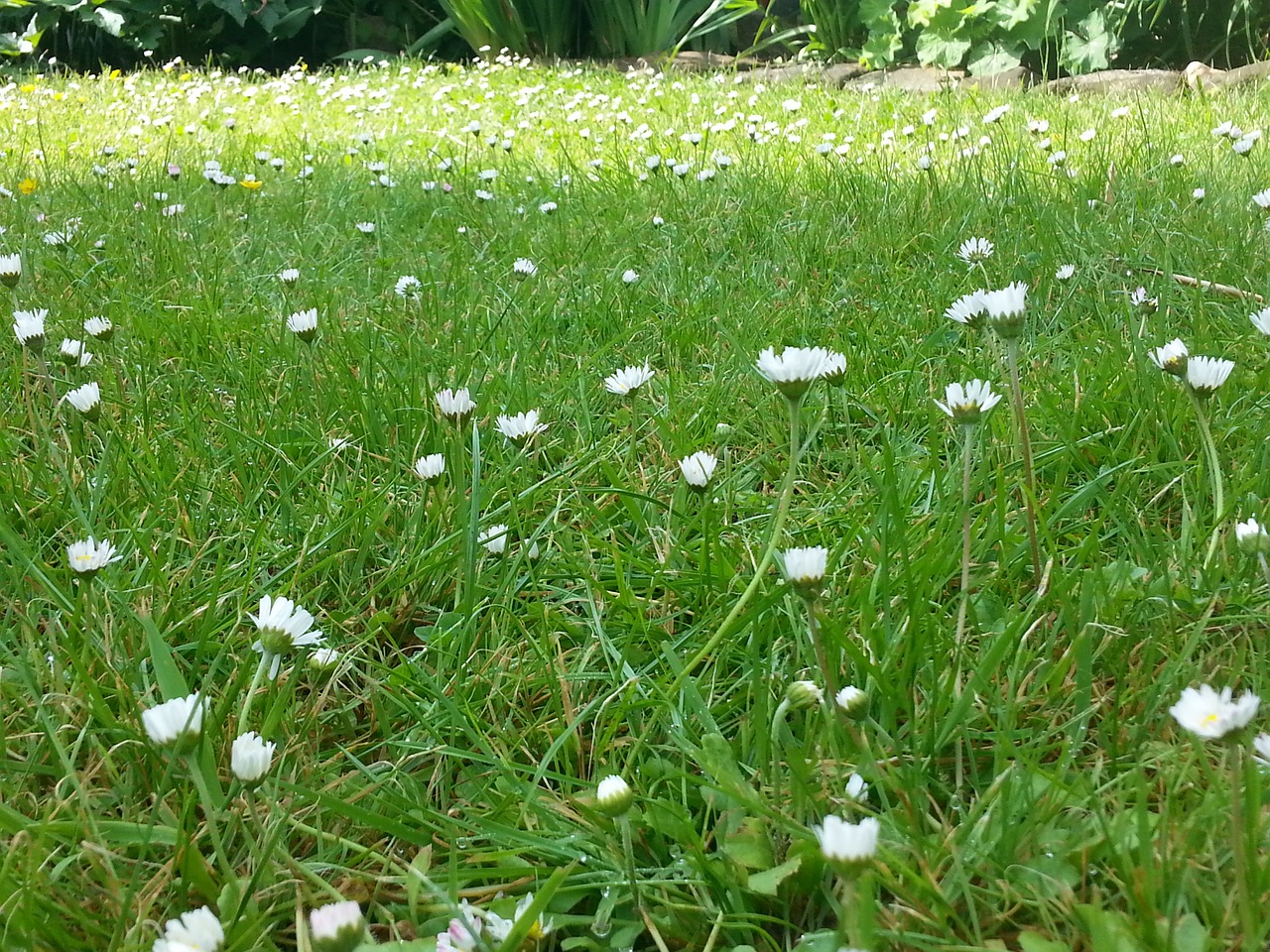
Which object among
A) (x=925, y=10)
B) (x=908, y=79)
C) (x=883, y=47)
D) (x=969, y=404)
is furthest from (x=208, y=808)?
(x=883, y=47)

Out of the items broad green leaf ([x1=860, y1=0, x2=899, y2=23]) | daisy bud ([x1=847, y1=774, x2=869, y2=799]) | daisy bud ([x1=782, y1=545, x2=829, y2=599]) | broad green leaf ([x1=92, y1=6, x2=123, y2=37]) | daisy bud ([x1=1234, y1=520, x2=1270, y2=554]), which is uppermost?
broad green leaf ([x1=92, y1=6, x2=123, y2=37])

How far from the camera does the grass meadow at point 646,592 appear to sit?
79 cm

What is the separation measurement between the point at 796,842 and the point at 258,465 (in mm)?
1056

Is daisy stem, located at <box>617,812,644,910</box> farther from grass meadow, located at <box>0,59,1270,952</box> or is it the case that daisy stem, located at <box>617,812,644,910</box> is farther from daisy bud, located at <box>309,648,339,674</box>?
daisy bud, located at <box>309,648,339,674</box>

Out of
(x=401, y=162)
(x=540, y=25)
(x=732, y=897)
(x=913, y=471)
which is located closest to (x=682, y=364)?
(x=913, y=471)

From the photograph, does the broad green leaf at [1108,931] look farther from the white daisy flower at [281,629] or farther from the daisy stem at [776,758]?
the white daisy flower at [281,629]

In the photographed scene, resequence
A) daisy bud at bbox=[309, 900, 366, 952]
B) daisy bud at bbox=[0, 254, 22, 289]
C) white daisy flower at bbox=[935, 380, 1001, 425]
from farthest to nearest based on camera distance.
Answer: daisy bud at bbox=[0, 254, 22, 289], white daisy flower at bbox=[935, 380, 1001, 425], daisy bud at bbox=[309, 900, 366, 952]

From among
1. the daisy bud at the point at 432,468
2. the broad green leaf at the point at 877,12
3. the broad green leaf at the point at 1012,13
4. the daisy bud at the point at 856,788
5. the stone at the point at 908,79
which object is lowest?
the daisy bud at the point at 856,788

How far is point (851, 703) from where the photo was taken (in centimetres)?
86

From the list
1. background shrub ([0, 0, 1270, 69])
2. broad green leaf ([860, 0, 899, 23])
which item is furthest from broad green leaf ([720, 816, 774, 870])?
broad green leaf ([860, 0, 899, 23])

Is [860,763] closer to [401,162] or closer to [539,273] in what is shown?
[539,273]

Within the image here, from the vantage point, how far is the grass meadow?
791 millimetres

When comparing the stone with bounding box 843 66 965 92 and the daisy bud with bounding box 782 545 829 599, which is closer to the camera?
the daisy bud with bounding box 782 545 829 599

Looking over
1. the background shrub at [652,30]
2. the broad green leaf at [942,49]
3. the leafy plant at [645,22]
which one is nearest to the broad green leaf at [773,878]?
Result: the background shrub at [652,30]
